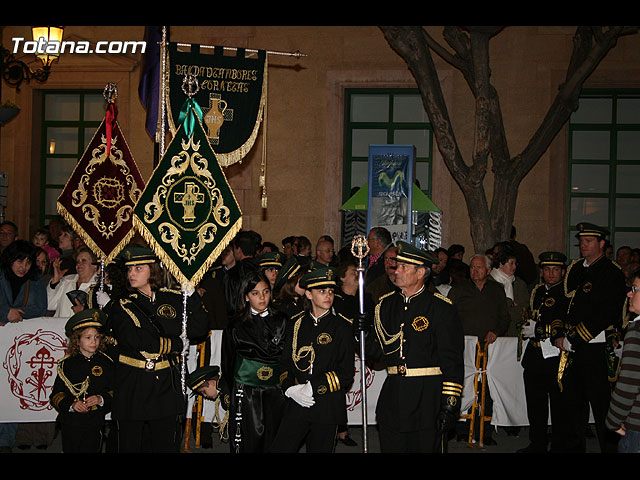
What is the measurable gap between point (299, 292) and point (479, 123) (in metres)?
7.55

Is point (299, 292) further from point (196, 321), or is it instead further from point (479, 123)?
point (479, 123)

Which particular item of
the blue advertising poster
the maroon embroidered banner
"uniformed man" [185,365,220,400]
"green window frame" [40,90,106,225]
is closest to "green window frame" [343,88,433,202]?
"green window frame" [40,90,106,225]

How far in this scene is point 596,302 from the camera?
851 cm

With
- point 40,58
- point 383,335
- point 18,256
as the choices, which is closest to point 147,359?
point 383,335

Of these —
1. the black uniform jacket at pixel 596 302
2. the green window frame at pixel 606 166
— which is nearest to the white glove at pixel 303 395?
the black uniform jacket at pixel 596 302

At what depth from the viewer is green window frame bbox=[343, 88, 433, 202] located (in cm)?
1789

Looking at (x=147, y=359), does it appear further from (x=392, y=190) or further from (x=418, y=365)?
(x=392, y=190)

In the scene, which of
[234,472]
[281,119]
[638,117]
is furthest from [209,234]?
[638,117]

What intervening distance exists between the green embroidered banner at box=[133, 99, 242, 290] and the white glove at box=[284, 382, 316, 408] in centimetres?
127

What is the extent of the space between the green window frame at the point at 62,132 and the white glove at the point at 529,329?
39.7 ft

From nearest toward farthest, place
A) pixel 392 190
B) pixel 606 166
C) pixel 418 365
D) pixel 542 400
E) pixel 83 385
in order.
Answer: pixel 418 365, pixel 83 385, pixel 542 400, pixel 392 190, pixel 606 166

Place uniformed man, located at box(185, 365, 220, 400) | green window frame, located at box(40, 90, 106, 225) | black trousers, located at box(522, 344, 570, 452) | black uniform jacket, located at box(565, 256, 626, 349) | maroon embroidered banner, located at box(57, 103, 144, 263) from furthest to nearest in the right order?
1. green window frame, located at box(40, 90, 106, 225)
2. black trousers, located at box(522, 344, 570, 452)
3. maroon embroidered banner, located at box(57, 103, 144, 263)
4. black uniform jacket, located at box(565, 256, 626, 349)
5. uniformed man, located at box(185, 365, 220, 400)

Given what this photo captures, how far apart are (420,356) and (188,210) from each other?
7.66 ft

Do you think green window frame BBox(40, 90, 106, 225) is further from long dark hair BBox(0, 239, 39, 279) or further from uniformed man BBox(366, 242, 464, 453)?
uniformed man BBox(366, 242, 464, 453)
